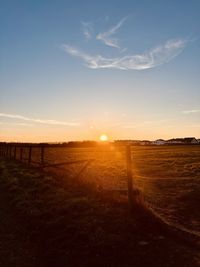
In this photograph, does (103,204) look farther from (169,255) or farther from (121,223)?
(169,255)

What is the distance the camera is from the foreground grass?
650 cm

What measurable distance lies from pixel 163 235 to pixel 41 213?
4.01 m

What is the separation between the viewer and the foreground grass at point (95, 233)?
6.50m

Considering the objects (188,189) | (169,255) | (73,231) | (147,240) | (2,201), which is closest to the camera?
(169,255)

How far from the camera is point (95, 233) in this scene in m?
7.57

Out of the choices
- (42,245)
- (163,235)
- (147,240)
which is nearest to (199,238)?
(163,235)

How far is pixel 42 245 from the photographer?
7410mm

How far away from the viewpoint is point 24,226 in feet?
29.0

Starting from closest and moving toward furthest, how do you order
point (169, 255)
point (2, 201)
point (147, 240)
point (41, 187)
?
point (169, 255), point (147, 240), point (2, 201), point (41, 187)

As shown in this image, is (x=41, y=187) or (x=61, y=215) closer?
(x=61, y=215)

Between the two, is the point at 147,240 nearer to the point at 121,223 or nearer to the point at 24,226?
the point at 121,223

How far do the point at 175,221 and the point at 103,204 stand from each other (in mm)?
2374

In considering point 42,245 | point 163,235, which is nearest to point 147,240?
point 163,235

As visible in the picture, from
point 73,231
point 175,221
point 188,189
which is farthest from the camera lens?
point 188,189
